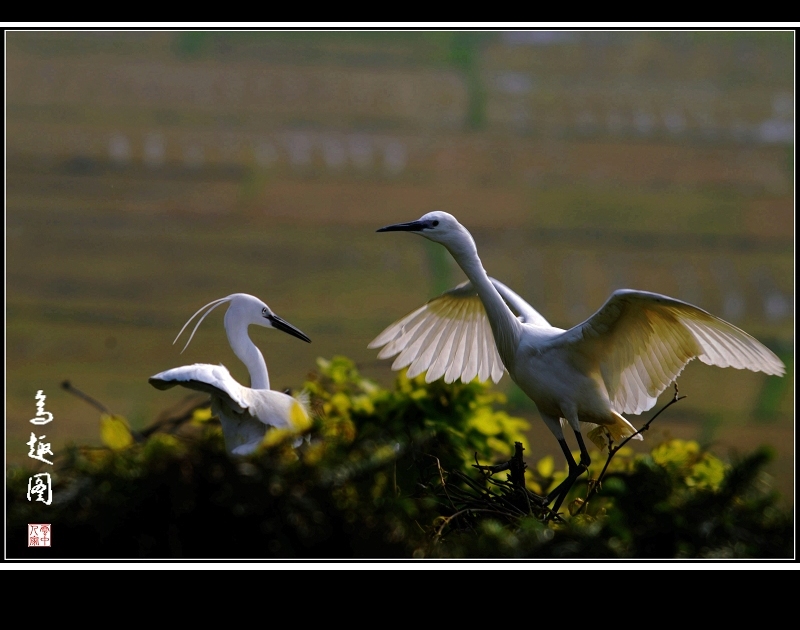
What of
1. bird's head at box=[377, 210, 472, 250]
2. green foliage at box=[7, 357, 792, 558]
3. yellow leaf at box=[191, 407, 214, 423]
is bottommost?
green foliage at box=[7, 357, 792, 558]

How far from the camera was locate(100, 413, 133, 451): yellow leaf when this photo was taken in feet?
4.08

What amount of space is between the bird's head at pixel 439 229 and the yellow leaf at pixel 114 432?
620mm

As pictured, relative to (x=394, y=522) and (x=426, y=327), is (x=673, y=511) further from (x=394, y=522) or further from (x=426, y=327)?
(x=426, y=327)

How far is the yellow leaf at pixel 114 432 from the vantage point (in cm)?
124

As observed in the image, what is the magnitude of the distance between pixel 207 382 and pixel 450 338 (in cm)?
74

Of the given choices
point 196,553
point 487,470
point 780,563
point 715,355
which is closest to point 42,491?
point 196,553

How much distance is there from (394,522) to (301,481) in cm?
14

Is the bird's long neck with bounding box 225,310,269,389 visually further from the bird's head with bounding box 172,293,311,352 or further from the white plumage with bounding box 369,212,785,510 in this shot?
the white plumage with bounding box 369,212,785,510

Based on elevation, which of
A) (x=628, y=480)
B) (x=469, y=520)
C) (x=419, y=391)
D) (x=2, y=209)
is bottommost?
(x=469, y=520)

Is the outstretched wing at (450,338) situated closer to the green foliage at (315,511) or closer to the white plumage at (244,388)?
the white plumage at (244,388)

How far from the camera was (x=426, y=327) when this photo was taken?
6.45 ft

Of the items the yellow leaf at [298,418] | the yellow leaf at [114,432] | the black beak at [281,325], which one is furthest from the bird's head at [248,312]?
the yellow leaf at [114,432]

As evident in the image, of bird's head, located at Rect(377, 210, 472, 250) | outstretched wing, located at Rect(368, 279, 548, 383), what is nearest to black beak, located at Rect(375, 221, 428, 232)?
bird's head, located at Rect(377, 210, 472, 250)

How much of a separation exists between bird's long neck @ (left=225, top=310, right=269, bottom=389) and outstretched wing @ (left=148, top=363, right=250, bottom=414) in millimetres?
269
